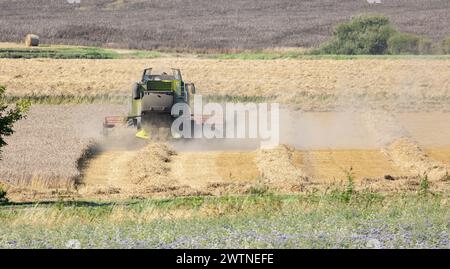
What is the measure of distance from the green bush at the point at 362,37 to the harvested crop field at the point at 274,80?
11.4m

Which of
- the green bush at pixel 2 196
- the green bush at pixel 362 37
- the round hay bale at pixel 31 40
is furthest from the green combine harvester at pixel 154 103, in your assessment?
the green bush at pixel 362 37

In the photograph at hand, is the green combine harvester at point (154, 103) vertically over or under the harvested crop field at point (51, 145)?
over

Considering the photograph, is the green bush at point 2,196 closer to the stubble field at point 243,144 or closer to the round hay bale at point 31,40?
the stubble field at point 243,144

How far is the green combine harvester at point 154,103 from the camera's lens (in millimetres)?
32312

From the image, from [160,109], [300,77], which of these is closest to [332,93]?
[300,77]

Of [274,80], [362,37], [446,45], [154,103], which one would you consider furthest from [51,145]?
[446,45]

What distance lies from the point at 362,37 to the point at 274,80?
21.3 m

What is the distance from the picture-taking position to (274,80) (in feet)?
168

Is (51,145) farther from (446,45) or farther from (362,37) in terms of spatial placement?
(446,45)

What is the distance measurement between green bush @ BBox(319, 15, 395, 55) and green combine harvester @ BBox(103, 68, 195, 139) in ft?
121

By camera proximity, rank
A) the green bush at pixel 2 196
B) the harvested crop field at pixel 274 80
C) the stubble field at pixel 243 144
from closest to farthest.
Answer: the green bush at pixel 2 196
the stubble field at pixel 243 144
the harvested crop field at pixel 274 80

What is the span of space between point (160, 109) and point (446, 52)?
41.3 meters

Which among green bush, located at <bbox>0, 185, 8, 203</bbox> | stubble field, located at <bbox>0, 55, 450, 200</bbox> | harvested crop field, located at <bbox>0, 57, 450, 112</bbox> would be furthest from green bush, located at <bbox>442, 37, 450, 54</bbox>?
green bush, located at <bbox>0, 185, 8, 203</bbox>

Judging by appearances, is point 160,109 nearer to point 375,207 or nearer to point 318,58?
point 375,207
